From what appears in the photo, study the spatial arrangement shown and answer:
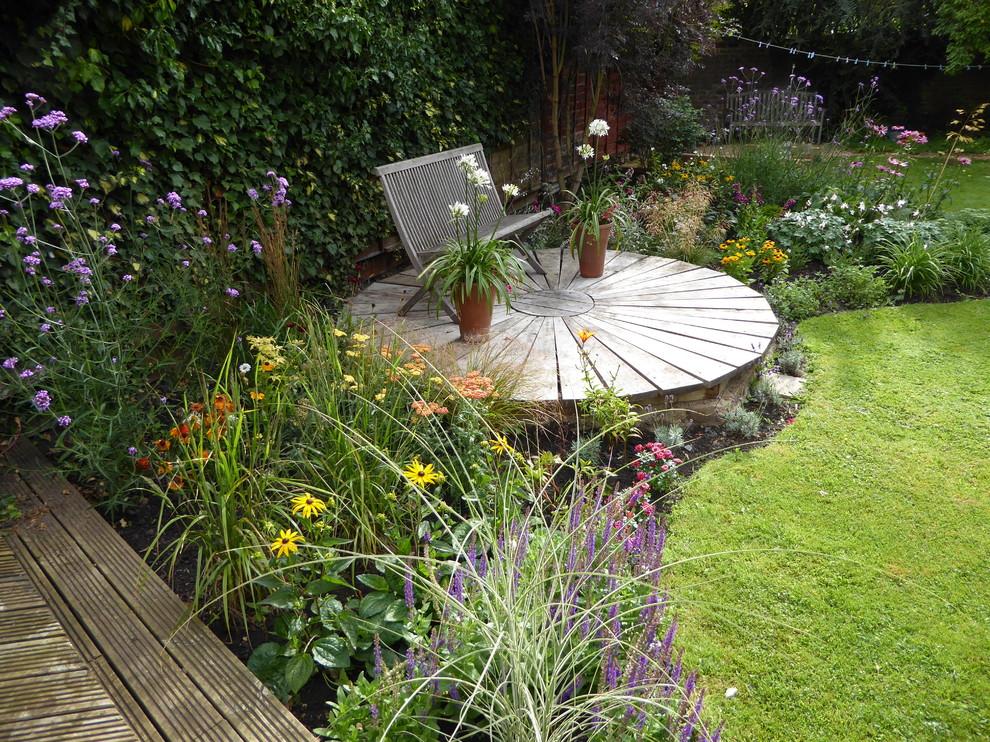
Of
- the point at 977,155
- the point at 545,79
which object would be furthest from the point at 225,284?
the point at 977,155

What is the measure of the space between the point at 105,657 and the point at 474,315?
2352 mm

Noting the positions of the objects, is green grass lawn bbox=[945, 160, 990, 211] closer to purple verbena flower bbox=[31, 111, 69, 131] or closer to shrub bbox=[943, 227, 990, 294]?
shrub bbox=[943, 227, 990, 294]

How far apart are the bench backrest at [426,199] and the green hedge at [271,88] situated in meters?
0.37

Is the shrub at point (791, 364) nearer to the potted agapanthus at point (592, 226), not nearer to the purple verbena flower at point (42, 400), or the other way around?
the potted agapanthus at point (592, 226)

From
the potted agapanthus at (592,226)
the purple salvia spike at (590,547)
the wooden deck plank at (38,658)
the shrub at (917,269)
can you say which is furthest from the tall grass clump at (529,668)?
the shrub at (917,269)

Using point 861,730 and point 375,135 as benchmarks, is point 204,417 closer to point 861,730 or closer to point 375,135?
point 861,730

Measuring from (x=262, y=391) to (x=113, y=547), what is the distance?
79 cm

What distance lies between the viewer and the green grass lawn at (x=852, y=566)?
1952mm

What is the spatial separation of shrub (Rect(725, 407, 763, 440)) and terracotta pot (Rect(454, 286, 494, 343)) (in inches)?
52.7

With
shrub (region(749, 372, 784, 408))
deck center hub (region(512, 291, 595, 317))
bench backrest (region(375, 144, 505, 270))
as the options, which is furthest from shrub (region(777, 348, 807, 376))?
bench backrest (region(375, 144, 505, 270))

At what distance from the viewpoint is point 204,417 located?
7.56 feet

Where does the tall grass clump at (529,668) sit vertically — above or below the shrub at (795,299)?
above

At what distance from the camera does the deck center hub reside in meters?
Answer: 4.13

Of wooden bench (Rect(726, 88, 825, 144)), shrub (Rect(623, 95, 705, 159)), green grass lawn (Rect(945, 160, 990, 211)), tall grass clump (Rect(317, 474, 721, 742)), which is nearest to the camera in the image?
tall grass clump (Rect(317, 474, 721, 742))
